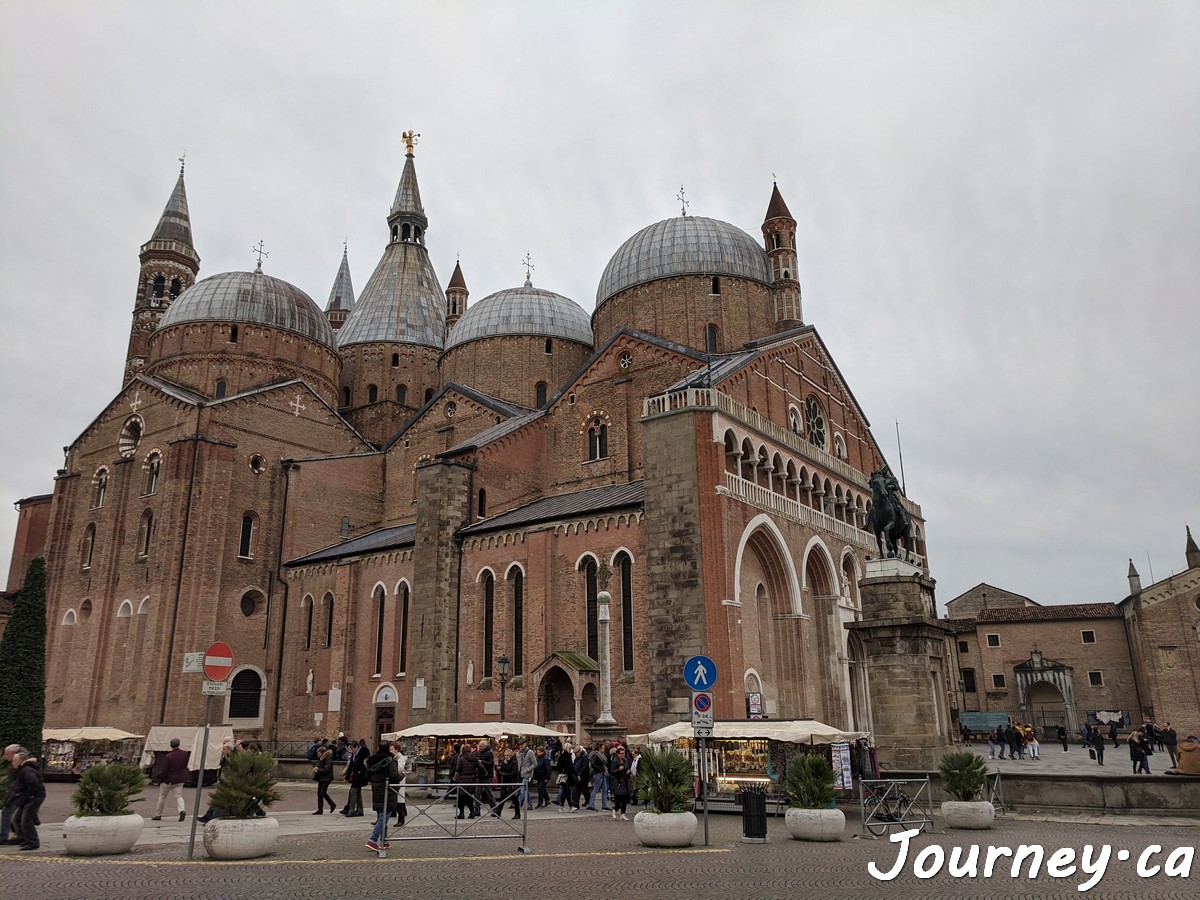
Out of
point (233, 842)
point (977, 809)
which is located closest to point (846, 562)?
point (977, 809)

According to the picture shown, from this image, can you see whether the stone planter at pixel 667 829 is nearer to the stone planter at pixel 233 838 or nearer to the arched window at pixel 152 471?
the stone planter at pixel 233 838

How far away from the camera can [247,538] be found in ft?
130

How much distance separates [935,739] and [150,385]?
36989 millimetres

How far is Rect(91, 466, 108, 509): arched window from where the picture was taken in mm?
42625

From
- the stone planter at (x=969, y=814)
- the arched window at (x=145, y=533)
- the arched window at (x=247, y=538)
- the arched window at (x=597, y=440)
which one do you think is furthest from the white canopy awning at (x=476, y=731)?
the arched window at (x=145, y=533)

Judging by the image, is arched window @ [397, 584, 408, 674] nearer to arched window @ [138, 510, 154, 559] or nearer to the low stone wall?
arched window @ [138, 510, 154, 559]

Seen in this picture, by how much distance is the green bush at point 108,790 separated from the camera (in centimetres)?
1237

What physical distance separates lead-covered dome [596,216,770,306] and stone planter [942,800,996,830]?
2930cm

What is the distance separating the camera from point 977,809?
14.7 m

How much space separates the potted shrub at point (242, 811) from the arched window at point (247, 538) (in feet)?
92.9

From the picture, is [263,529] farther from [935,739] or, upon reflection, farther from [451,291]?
[935,739]

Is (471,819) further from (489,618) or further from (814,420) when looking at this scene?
(814,420)

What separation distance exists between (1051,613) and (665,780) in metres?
50.9

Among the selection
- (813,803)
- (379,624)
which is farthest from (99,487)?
(813,803)
